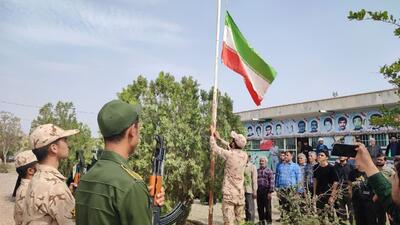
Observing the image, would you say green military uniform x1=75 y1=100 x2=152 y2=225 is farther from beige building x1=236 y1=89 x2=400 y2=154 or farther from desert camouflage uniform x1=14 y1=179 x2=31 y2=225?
beige building x1=236 y1=89 x2=400 y2=154

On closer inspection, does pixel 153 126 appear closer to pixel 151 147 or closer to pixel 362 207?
pixel 151 147

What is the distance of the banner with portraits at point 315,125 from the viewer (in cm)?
1711

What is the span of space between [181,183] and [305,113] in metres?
14.2

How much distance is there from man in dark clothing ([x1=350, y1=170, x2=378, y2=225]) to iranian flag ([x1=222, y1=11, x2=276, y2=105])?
254 cm

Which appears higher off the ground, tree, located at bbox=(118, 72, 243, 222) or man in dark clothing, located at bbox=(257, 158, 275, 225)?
tree, located at bbox=(118, 72, 243, 222)

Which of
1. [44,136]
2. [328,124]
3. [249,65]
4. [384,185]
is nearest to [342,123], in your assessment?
[328,124]

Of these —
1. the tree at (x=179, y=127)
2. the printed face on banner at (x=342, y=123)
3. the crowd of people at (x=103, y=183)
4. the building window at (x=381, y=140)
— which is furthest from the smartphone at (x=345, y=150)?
the printed face on banner at (x=342, y=123)

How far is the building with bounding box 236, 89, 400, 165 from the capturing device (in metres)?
16.3

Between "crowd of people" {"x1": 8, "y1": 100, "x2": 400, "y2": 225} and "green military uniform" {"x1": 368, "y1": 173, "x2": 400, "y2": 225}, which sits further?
"green military uniform" {"x1": 368, "y1": 173, "x2": 400, "y2": 225}

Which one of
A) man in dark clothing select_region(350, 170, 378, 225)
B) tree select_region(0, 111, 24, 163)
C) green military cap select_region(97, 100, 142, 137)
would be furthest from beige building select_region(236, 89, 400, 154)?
tree select_region(0, 111, 24, 163)

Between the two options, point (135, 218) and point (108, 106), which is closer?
point (135, 218)

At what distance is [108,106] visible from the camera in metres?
2.09

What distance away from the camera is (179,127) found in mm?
7102

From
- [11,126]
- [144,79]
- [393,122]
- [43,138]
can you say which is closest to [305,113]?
[144,79]
